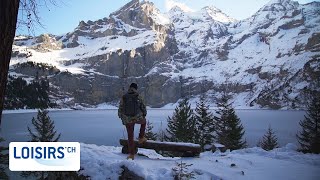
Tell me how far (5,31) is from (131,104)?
566 centimetres

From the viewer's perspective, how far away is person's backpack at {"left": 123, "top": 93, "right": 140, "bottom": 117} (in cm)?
827

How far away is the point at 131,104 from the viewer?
8320mm

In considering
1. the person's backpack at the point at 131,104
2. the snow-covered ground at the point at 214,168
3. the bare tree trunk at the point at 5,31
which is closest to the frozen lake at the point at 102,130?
the person's backpack at the point at 131,104

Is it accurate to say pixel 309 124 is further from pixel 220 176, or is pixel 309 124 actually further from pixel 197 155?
pixel 220 176

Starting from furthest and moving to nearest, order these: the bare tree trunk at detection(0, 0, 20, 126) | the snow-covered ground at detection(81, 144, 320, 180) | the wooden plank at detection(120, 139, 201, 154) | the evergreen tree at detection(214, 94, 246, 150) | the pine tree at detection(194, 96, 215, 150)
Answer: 1. the pine tree at detection(194, 96, 215, 150)
2. the evergreen tree at detection(214, 94, 246, 150)
3. the wooden plank at detection(120, 139, 201, 154)
4. the snow-covered ground at detection(81, 144, 320, 180)
5. the bare tree trunk at detection(0, 0, 20, 126)

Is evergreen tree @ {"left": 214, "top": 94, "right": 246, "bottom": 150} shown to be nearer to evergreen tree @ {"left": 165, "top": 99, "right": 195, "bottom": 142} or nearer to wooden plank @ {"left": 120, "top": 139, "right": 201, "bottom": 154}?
evergreen tree @ {"left": 165, "top": 99, "right": 195, "bottom": 142}

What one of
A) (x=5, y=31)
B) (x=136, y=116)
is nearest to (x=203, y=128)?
(x=136, y=116)

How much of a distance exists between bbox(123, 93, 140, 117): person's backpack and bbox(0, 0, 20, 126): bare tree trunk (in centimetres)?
547

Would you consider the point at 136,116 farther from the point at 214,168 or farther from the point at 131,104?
the point at 214,168

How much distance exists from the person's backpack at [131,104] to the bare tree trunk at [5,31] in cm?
547

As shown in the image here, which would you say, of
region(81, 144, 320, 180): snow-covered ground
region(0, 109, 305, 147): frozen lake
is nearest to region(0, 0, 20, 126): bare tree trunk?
region(81, 144, 320, 180): snow-covered ground

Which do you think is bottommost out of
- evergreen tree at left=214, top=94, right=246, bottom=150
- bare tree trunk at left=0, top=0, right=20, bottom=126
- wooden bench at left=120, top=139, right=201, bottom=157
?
evergreen tree at left=214, top=94, right=246, bottom=150

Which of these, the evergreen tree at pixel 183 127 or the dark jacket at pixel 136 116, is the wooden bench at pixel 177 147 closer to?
the dark jacket at pixel 136 116

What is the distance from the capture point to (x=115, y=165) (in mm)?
7418
